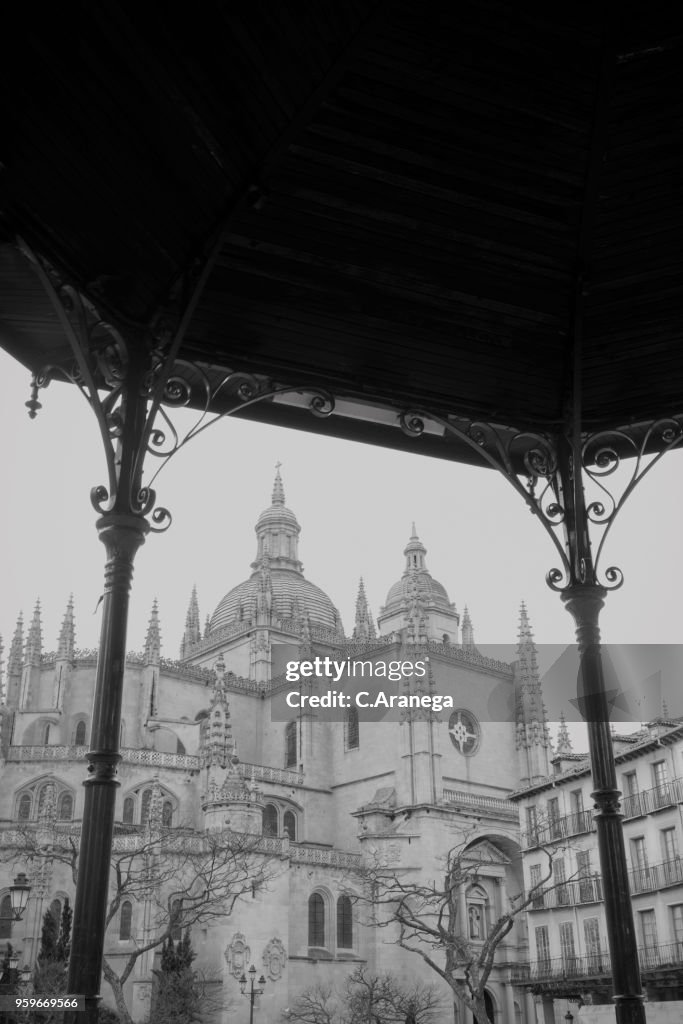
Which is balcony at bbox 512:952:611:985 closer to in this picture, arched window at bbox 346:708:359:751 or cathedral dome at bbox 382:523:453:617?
arched window at bbox 346:708:359:751

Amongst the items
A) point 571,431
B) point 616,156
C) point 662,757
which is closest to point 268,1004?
point 662,757

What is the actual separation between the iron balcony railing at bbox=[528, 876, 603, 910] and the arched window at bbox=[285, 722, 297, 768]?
1880cm

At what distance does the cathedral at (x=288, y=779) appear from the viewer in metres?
40.1

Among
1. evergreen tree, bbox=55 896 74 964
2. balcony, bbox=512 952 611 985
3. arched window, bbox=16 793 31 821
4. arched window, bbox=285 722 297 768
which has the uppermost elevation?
arched window, bbox=285 722 297 768

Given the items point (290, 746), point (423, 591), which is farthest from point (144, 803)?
point (423, 591)

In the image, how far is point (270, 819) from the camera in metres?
51.5

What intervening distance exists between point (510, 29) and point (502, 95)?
413mm

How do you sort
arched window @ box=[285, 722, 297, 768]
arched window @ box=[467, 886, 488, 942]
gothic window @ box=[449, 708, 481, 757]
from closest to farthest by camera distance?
1. arched window @ box=[467, 886, 488, 942]
2. gothic window @ box=[449, 708, 481, 757]
3. arched window @ box=[285, 722, 297, 768]

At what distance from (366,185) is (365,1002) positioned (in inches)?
1528

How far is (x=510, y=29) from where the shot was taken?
5680 mm

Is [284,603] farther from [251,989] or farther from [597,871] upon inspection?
[597,871]

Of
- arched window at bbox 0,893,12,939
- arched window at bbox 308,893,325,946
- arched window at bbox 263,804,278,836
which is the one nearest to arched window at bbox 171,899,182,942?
arched window at bbox 0,893,12,939

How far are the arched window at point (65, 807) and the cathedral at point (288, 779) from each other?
0.29ft

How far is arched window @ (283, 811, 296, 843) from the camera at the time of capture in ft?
170
